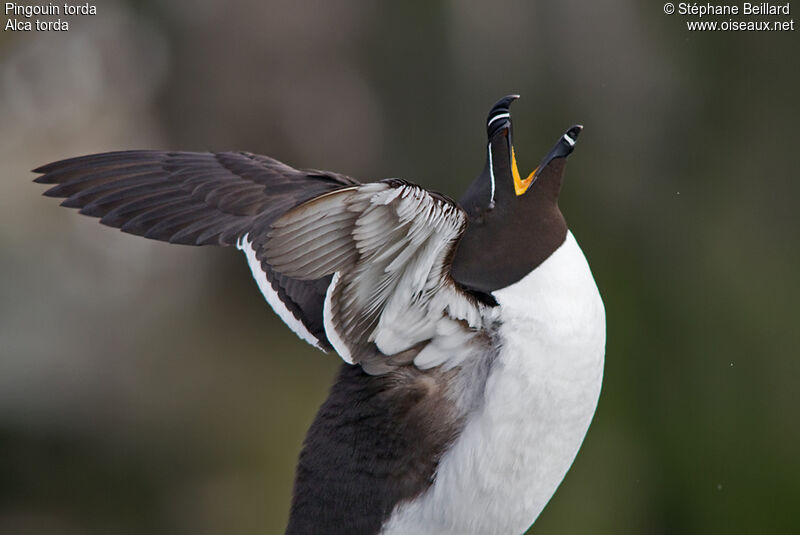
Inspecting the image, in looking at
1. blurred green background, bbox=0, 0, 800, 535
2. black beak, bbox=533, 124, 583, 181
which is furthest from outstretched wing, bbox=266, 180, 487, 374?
blurred green background, bbox=0, 0, 800, 535

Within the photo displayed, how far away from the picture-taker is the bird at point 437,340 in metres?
1.51

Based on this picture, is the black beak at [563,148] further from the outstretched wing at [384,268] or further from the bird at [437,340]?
the outstretched wing at [384,268]

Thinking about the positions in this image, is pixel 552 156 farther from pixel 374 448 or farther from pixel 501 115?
pixel 374 448

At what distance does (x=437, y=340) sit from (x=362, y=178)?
103 inches

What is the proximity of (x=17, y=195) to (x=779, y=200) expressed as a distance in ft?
9.51

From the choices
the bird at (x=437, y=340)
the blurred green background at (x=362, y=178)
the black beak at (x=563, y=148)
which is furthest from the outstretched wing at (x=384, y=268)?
the blurred green background at (x=362, y=178)

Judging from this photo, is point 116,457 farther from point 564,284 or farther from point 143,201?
point 564,284

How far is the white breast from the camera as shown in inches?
59.6

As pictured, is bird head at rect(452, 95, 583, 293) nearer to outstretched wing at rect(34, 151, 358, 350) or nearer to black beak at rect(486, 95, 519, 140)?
black beak at rect(486, 95, 519, 140)

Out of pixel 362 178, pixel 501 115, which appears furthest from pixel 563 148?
pixel 362 178

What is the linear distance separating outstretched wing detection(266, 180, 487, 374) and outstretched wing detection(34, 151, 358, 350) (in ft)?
0.48

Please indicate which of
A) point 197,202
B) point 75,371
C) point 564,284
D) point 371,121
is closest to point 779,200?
point 371,121

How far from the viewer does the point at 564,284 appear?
1.55 meters

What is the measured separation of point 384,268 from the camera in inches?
56.6
